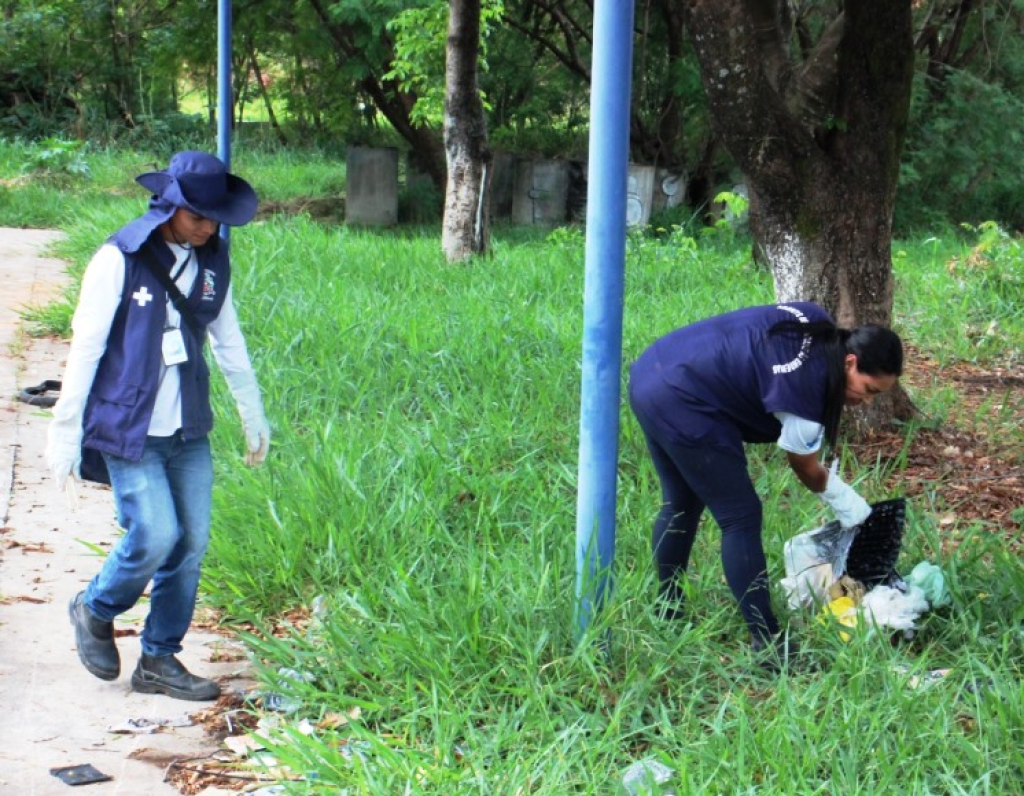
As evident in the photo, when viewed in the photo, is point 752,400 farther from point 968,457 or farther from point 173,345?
point 968,457

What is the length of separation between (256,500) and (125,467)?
1497 mm

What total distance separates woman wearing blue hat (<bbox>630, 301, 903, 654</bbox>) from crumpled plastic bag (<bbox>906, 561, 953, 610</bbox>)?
0.33 m

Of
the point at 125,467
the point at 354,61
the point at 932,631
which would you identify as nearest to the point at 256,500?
the point at 125,467

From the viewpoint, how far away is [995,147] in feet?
57.1

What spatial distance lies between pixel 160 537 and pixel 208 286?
809 mm

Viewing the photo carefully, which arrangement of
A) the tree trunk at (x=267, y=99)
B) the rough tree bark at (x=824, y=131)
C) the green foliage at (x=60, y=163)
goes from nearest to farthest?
the rough tree bark at (x=824, y=131), the green foliage at (x=60, y=163), the tree trunk at (x=267, y=99)

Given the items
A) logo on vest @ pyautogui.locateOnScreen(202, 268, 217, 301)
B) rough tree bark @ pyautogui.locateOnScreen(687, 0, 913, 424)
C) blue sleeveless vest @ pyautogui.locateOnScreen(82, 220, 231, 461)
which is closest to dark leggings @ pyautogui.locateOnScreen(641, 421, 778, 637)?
logo on vest @ pyautogui.locateOnScreen(202, 268, 217, 301)

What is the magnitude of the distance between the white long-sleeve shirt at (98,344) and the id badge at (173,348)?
3 centimetres

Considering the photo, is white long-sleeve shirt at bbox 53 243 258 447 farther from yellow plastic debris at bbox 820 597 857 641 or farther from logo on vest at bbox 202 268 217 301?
yellow plastic debris at bbox 820 597 857 641

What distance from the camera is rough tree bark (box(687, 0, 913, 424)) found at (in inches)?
244

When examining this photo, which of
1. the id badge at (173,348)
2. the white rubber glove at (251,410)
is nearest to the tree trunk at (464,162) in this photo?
the white rubber glove at (251,410)

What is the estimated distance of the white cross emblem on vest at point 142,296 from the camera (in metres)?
3.84

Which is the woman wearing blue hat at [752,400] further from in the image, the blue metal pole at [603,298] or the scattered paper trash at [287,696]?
the scattered paper trash at [287,696]

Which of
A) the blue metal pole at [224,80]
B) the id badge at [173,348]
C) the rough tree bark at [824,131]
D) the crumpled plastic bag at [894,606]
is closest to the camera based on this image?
the id badge at [173,348]
